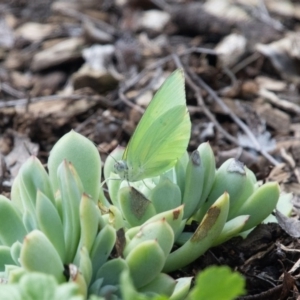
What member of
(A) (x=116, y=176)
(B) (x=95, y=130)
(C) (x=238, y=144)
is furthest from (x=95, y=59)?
(A) (x=116, y=176)

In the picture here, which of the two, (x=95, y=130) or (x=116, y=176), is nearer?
(x=116, y=176)

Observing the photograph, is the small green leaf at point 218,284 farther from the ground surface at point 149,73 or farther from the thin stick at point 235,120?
the thin stick at point 235,120

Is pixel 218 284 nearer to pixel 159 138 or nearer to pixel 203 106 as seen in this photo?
pixel 159 138

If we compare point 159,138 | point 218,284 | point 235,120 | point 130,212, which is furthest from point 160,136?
point 235,120

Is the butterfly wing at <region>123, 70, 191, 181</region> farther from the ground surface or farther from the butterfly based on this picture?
the ground surface

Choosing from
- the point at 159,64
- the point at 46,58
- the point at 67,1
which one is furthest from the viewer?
the point at 67,1

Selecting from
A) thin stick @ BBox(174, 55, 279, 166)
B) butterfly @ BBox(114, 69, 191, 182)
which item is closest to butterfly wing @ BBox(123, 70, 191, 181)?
butterfly @ BBox(114, 69, 191, 182)

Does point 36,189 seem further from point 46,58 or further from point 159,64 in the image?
point 46,58
